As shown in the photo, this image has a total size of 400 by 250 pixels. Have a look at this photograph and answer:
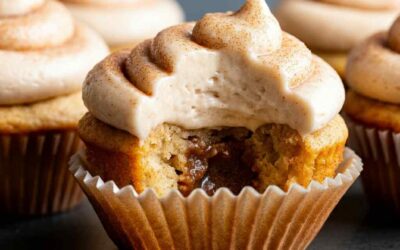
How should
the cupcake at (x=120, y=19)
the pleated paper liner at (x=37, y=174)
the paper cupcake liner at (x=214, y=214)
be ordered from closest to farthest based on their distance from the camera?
1. the paper cupcake liner at (x=214, y=214)
2. the pleated paper liner at (x=37, y=174)
3. the cupcake at (x=120, y=19)

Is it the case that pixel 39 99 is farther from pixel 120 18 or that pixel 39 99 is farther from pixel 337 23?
pixel 337 23

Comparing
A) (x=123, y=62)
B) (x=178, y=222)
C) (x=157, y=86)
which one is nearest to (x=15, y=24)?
(x=123, y=62)

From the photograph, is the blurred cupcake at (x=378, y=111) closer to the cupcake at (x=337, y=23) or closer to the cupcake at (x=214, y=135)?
the cupcake at (x=214, y=135)

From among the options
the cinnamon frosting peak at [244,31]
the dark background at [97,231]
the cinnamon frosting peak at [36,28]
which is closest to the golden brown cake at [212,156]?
the cinnamon frosting peak at [244,31]

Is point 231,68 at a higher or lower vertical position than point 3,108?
higher

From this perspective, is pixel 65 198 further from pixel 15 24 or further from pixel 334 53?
pixel 334 53
